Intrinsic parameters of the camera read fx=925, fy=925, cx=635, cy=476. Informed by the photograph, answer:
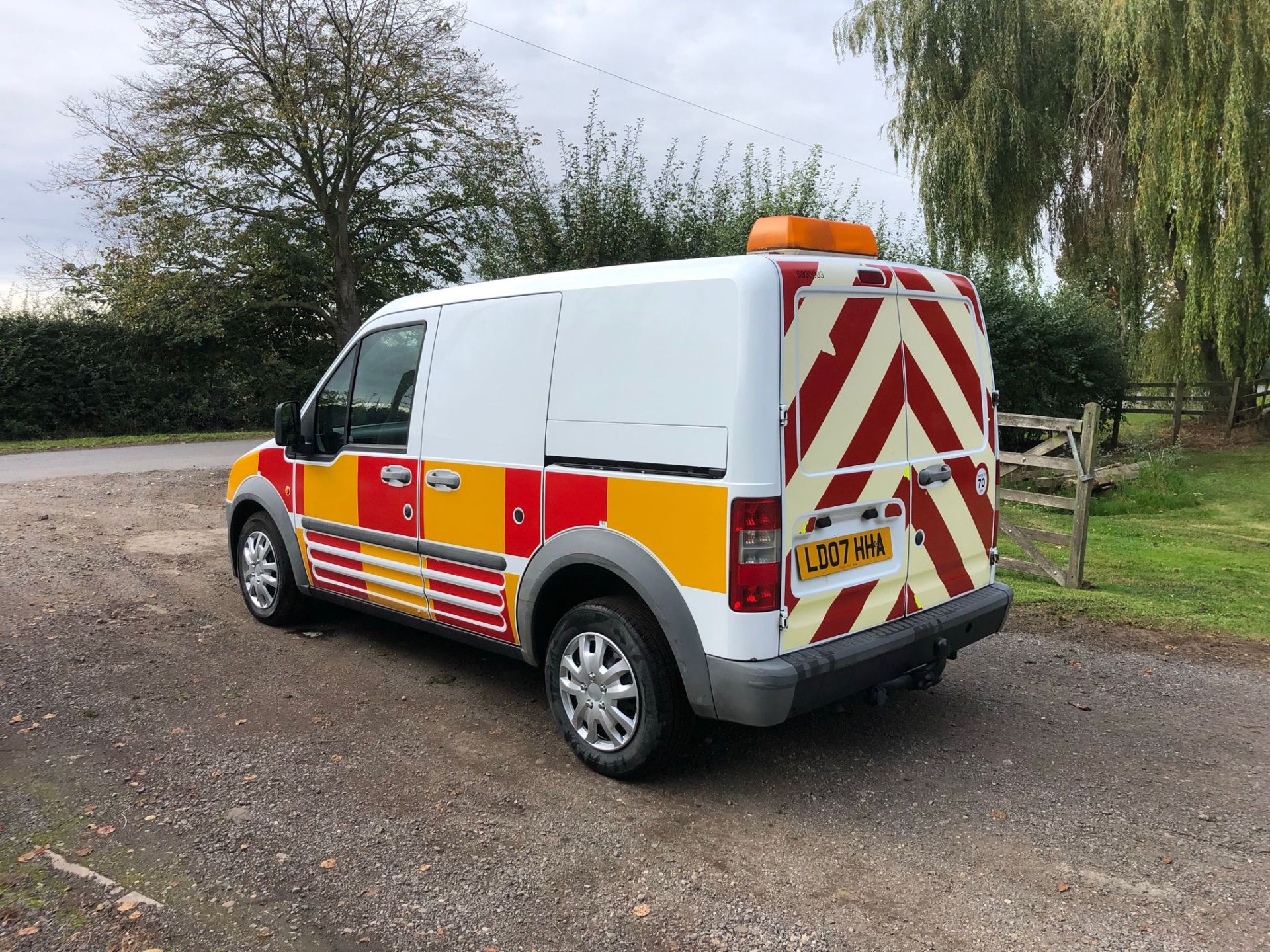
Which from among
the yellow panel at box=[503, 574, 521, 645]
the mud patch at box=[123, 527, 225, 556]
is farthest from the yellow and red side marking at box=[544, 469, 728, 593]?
the mud patch at box=[123, 527, 225, 556]

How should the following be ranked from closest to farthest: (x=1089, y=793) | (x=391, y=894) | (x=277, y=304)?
(x=391, y=894) → (x=1089, y=793) → (x=277, y=304)

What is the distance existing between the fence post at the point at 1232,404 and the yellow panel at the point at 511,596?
18797 mm

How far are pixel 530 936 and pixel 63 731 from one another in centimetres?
279

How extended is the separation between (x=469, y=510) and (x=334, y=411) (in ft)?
4.65

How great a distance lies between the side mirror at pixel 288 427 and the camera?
537 centimetres

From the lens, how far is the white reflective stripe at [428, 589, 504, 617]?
429 cm

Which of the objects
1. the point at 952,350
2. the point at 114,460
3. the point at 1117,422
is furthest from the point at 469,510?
the point at 1117,422

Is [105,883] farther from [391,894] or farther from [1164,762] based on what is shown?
[1164,762]

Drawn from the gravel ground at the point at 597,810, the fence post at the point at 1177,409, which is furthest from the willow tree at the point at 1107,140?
the gravel ground at the point at 597,810

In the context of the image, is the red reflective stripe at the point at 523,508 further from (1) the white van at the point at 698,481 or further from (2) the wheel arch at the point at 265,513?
(2) the wheel arch at the point at 265,513

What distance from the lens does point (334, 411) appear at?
5.29 metres

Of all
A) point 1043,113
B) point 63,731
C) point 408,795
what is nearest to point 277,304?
point 1043,113

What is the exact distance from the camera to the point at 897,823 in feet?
11.3

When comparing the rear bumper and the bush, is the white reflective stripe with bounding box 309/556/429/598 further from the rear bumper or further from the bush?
the bush
